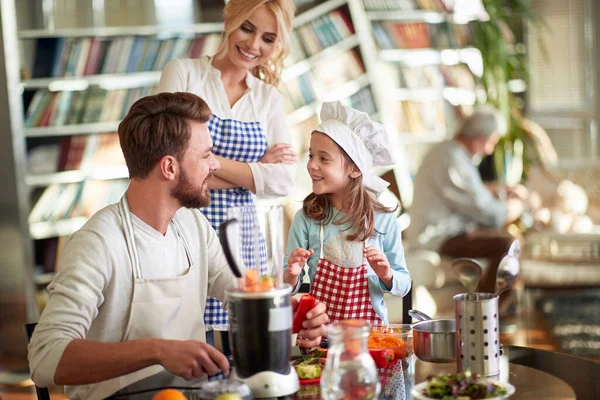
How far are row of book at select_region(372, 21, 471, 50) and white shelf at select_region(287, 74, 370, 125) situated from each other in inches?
17.3

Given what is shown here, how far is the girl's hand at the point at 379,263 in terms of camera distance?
6.81ft

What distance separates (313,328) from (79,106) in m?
3.80

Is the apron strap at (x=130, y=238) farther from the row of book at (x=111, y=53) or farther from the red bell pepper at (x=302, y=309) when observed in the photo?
the row of book at (x=111, y=53)

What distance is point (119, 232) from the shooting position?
6.17ft

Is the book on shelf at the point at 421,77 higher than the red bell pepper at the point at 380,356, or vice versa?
the book on shelf at the point at 421,77

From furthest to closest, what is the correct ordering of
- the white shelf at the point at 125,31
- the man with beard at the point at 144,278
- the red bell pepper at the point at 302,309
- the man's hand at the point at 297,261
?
the white shelf at the point at 125,31, the man's hand at the point at 297,261, the red bell pepper at the point at 302,309, the man with beard at the point at 144,278

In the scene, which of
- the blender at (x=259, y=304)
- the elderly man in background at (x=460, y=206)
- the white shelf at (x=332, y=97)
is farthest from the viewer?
the white shelf at (x=332, y=97)

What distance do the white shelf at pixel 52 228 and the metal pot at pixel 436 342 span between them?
147 inches

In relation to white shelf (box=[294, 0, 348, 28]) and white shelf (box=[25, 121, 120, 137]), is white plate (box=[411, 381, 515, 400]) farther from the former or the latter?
white shelf (box=[294, 0, 348, 28])

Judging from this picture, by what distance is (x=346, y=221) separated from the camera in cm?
234

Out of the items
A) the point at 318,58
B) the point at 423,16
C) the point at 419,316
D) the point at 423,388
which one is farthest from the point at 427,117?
the point at 423,388

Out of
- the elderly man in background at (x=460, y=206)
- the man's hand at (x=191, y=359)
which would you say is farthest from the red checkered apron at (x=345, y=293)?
the elderly man in background at (x=460, y=206)

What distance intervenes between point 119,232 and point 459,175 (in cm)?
387

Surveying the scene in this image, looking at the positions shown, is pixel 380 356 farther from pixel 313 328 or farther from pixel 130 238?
pixel 130 238
